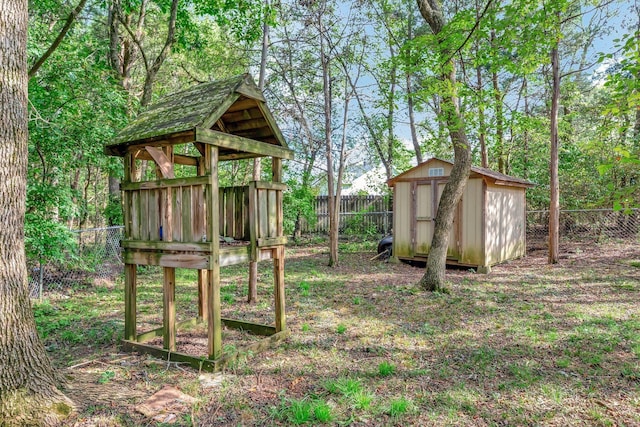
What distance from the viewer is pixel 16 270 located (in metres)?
2.71

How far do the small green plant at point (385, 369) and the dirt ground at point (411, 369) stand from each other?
0.01 m

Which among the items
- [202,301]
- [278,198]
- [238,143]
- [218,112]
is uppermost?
[218,112]

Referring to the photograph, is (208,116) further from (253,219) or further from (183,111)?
(253,219)

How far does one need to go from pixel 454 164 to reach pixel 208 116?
474cm

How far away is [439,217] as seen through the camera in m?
6.90

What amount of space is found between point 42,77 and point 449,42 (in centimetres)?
660

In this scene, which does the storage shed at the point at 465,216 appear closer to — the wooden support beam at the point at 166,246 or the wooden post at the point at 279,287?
the wooden post at the point at 279,287

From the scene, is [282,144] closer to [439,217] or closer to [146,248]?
[146,248]

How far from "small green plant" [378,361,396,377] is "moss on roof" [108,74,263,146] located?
9.56ft

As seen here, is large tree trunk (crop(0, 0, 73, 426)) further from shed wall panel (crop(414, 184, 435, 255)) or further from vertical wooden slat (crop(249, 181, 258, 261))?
shed wall panel (crop(414, 184, 435, 255))

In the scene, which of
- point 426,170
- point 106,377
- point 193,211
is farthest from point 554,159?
point 106,377

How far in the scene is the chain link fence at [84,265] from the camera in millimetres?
6764

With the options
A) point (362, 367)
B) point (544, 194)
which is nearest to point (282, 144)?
point (362, 367)

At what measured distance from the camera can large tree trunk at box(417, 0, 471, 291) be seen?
6.26m
